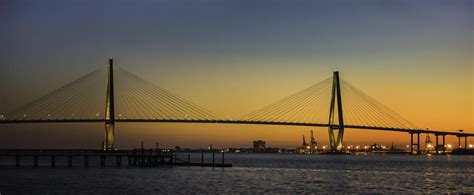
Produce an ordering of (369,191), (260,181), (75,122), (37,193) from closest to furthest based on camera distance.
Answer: (37,193) → (369,191) → (260,181) → (75,122)

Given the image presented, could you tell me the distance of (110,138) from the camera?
76.4 m

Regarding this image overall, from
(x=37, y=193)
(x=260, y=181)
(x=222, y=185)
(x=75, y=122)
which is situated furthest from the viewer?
(x=75, y=122)

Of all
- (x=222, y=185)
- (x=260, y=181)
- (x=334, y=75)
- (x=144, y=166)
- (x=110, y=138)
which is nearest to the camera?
(x=222, y=185)

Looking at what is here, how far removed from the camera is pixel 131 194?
36.5 metres

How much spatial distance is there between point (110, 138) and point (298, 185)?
36206 millimetres

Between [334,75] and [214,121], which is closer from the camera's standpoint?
[214,121]

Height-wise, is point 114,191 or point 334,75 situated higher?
point 334,75

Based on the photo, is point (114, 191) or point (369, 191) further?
point (369, 191)

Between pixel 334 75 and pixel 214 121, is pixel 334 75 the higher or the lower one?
the higher one

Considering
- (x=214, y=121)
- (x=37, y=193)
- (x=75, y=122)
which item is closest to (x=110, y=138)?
(x=75, y=122)

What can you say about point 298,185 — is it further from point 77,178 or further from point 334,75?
point 334,75

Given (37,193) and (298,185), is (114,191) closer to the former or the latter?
(37,193)

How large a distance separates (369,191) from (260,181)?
9.48 meters

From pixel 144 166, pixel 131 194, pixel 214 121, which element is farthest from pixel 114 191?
pixel 214 121
